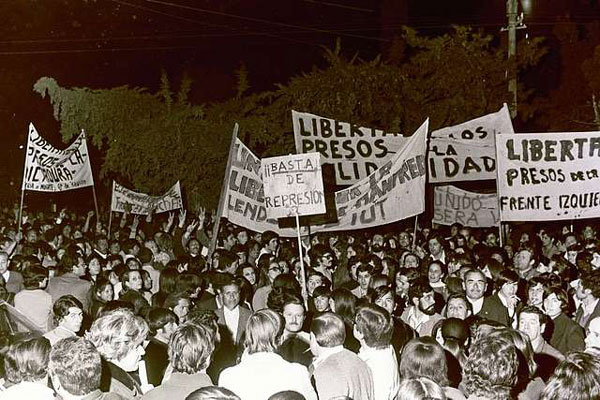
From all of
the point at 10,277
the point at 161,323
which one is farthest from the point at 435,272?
the point at 10,277

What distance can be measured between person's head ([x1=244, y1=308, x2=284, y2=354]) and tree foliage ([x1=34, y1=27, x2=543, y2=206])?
697 inches

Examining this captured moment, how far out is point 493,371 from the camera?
4719 mm

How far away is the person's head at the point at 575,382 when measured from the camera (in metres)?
4.28

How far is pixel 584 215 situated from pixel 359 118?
11.9 m

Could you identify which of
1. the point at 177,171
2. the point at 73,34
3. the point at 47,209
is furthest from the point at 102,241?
the point at 73,34

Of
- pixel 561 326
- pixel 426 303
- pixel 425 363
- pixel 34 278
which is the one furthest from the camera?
pixel 34 278

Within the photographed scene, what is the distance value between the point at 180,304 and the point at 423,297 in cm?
222

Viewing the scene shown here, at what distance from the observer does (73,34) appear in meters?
37.4

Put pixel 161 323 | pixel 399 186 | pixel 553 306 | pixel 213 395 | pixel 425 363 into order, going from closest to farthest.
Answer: pixel 213 395 → pixel 425 363 → pixel 161 323 → pixel 553 306 → pixel 399 186

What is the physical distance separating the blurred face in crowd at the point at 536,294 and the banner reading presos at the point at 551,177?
427cm

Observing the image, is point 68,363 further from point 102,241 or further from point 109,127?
point 109,127

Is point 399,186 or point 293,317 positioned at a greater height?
point 399,186

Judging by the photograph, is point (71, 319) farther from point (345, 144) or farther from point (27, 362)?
point (345, 144)

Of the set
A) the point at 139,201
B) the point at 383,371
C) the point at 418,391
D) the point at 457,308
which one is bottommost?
the point at 383,371
